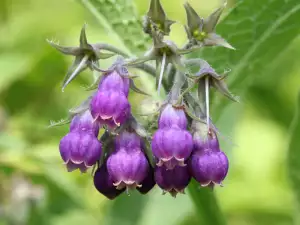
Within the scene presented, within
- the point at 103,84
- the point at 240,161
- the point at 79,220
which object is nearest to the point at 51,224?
the point at 79,220

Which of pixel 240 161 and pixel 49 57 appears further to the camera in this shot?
pixel 240 161

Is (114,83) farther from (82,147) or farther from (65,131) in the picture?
(65,131)

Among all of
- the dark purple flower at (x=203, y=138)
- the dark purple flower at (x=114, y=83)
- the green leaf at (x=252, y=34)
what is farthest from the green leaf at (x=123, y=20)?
the dark purple flower at (x=203, y=138)

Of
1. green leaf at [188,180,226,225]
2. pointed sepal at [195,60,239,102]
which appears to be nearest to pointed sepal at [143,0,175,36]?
pointed sepal at [195,60,239,102]

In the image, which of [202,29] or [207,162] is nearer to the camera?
[207,162]

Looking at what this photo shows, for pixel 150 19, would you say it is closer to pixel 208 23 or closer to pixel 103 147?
pixel 208 23

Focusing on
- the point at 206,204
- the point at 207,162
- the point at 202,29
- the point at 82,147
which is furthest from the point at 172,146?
the point at 206,204
